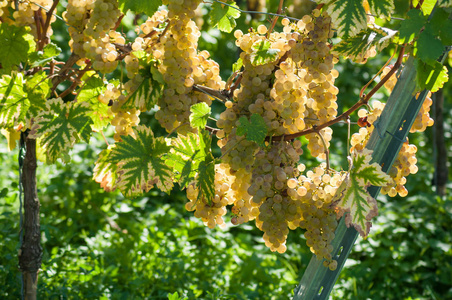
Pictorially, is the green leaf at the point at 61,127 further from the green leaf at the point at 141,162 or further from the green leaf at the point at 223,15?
the green leaf at the point at 223,15

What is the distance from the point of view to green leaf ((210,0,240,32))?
1.12 meters

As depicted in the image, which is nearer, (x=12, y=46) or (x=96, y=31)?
(x=96, y=31)

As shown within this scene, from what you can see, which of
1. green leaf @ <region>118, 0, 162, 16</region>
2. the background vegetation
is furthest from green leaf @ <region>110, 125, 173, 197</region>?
the background vegetation

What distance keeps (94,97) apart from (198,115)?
290 millimetres

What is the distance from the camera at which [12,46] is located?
1.12 m

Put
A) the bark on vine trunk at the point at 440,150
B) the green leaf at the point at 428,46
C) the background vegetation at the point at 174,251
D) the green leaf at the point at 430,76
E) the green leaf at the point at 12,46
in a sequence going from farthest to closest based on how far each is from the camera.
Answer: the bark on vine trunk at the point at 440,150, the background vegetation at the point at 174,251, the green leaf at the point at 12,46, the green leaf at the point at 430,76, the green leaf at the point at 428,46

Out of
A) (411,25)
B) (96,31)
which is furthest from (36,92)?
Answer: (411,25)

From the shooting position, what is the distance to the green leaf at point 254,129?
34.6 inches

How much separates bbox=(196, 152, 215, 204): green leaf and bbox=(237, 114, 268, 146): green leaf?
0.09 meters

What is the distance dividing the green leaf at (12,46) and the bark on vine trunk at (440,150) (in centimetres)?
232

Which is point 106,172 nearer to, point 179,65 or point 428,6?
point 179,65

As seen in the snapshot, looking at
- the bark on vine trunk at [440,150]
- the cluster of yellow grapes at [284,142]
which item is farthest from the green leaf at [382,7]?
the bark on vine trunk at [440,150]

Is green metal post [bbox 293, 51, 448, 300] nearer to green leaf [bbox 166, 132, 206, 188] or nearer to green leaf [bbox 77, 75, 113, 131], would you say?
green leaf [bbox 166, 132, 206, 188]

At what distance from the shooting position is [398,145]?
0.98 m
